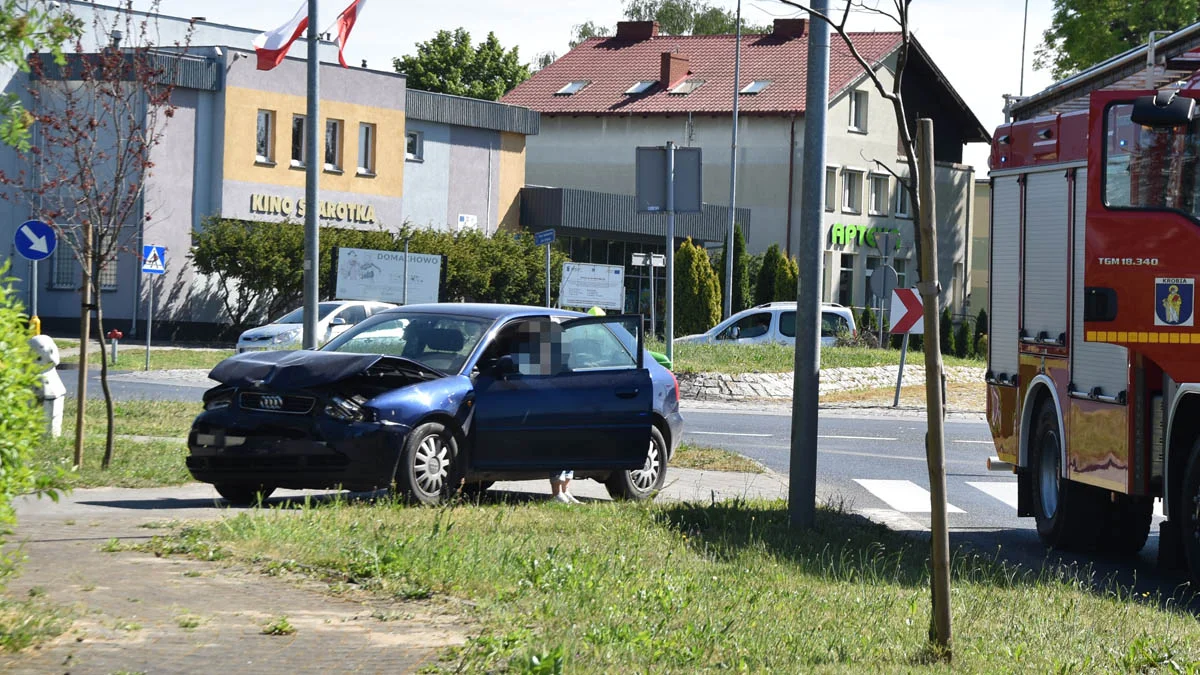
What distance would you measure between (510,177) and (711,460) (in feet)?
123

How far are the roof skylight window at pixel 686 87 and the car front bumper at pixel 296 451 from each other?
55376 mm

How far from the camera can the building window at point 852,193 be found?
65.0m

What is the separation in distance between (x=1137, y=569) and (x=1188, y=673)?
5.22m

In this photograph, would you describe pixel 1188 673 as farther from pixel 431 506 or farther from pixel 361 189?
pixel 361 189

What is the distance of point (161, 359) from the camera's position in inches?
1373

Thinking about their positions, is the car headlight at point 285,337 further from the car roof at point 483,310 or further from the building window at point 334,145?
the car roof at point 483,310

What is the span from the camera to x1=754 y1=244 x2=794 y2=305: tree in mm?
54719

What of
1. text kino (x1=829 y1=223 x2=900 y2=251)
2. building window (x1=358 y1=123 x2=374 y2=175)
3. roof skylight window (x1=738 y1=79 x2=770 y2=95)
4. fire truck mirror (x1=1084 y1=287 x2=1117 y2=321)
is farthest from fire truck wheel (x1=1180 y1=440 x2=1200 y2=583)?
roof skylight window (x1=738 y1=79 x2=770 y2=95)

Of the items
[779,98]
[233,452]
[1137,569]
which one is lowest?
[1137,569]

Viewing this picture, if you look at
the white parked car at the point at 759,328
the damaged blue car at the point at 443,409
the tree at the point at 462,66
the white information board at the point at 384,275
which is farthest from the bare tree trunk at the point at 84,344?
the tree at the point at 462,66

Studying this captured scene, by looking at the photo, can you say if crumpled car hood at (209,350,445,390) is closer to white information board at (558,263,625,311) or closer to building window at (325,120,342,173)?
white information board at (558,263,625,311)

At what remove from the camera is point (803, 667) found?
654 centimetres

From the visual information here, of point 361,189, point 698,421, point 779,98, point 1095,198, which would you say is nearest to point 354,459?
point 1095,198

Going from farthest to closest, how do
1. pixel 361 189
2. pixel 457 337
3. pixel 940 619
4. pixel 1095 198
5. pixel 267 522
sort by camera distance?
pixel 361 189
pixel 457 337
pixel 1095 198
pixel 267 522
pixel 940 619
